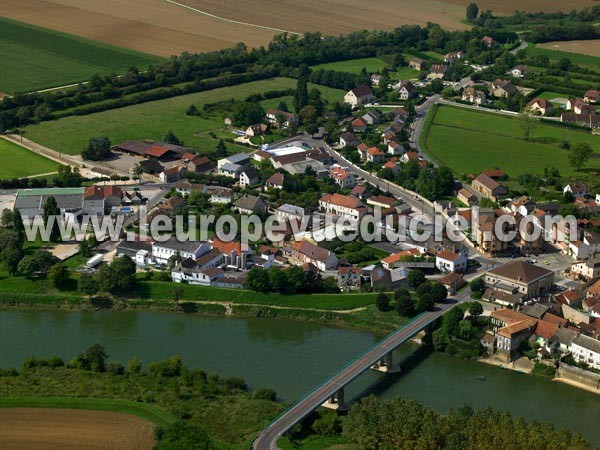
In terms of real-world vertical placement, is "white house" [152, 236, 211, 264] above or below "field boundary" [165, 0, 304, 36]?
below

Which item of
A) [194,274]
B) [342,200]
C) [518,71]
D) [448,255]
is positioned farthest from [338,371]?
[518,71]

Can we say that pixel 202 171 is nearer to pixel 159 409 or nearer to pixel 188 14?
pixel 159 409

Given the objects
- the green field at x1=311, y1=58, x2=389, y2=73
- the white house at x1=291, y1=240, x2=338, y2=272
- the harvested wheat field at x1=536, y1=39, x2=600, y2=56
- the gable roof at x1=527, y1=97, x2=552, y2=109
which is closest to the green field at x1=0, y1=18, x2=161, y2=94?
the green field at x1=311, y1=58, x2=389, y2=73

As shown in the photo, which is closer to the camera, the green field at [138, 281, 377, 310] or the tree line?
the green field at [138, 281, 377, 310]

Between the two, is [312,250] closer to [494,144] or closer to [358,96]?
[494,144]

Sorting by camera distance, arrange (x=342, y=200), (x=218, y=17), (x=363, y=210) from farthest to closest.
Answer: (x=218, y=17)
(x=342, y=200)
(x=363, y=210)

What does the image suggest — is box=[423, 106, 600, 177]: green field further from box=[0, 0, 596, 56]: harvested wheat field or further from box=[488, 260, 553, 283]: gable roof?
box=[0, 0, 596, 56]: harvested wheat field

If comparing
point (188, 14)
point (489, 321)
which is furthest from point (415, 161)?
point (188, 14)
